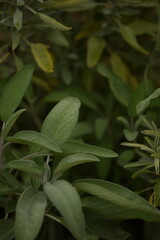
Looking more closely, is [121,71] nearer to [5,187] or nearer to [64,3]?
[64,3]

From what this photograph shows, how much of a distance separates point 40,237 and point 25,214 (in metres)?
0.44

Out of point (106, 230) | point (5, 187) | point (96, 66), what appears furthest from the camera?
point (96, 66)

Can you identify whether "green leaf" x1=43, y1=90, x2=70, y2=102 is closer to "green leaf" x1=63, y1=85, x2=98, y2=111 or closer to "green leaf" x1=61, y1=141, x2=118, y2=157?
"green leaf" x1=63, y1=85, x2=98, y2=111

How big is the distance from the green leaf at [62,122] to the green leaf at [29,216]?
0.15 meters

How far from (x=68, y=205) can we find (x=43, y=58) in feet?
1.56

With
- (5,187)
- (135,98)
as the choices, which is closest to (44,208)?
(5,187)

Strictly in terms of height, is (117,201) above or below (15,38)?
below

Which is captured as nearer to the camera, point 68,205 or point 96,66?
point 68,205

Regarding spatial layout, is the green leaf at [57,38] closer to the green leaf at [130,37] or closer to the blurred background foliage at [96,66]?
the blurred background foliage at [96,66]

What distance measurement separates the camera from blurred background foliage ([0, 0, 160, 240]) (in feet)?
3.37

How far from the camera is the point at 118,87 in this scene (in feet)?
3.68

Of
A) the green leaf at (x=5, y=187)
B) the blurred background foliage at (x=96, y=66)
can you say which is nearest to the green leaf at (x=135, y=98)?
the blurred background foliage at (x=96, y=66)

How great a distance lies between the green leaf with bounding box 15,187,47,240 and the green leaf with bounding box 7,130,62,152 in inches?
3.5

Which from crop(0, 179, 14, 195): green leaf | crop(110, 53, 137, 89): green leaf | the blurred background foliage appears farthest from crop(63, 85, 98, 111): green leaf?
crop(0, 179, 14, 195): green leaf
